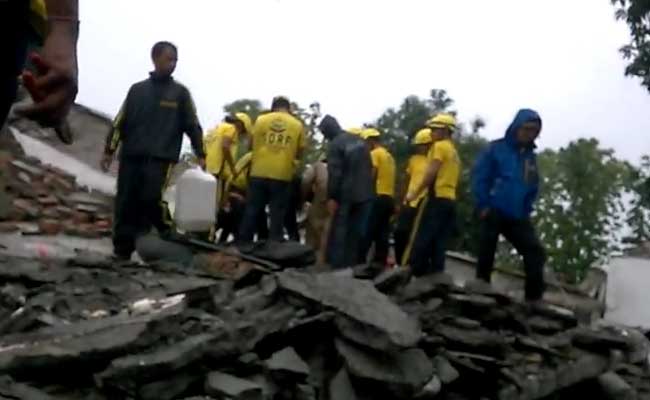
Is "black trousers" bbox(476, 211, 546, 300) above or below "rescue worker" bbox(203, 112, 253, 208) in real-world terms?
below

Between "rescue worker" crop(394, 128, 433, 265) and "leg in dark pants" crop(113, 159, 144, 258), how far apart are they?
7.27ft

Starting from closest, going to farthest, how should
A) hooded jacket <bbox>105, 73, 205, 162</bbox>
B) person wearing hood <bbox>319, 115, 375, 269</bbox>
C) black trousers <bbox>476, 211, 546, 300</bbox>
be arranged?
1. hooded jacket <bbox>105, 73, 205, 162</bbox>
2. black trousers <bbox>476, 211, 546, 300</bbox>
3. person wearing hood <bbox>319, 115, 375, 269</bbox>

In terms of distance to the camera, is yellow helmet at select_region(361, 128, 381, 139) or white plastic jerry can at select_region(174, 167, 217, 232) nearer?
white plastic jerry can at select_region(174, 167, 217, 232)

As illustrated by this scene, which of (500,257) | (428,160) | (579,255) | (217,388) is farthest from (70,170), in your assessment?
(579,255)

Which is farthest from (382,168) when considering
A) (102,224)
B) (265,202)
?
(102,224)

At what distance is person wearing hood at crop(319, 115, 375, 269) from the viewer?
41.1 feet

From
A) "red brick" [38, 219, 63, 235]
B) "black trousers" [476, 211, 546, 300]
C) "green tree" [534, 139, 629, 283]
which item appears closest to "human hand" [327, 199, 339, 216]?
"black trousers" [476, 211, 546, 300]

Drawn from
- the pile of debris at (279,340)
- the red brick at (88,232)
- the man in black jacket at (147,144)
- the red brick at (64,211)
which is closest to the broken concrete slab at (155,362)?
the pile of debris at (279,340)

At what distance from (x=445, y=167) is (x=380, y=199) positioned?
5.97 ft

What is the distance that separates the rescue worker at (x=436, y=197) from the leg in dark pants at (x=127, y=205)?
2.15 metres

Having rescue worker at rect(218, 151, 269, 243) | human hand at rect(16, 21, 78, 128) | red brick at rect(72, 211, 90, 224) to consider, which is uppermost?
human hand at rect(16, 21, 78, 128)

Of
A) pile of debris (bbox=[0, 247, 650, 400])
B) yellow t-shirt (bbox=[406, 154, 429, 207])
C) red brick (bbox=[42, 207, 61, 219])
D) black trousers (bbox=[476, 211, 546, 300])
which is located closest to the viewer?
pile of debris (bbox=[0, 247, 650, 400])

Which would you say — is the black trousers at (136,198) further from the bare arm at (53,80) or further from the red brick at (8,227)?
the bare arm at (53,80)

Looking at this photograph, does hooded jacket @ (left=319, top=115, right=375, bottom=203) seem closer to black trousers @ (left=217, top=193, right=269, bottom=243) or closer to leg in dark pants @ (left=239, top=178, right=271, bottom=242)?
leg in dark pants @ (left=239, top=178, right=271, bottom=242)
